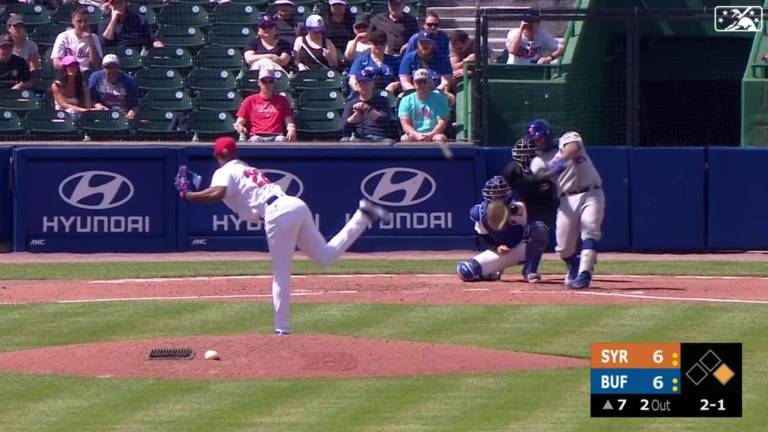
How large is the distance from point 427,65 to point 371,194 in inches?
79.0

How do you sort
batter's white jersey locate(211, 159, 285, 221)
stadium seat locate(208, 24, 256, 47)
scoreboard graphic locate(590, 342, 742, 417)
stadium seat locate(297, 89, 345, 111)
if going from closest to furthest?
scoreboard graphic locate(590, 342, 742, 417), batter's white jersey locate(211, 159, 285, 221), stadium seat locate(297, 89, 345, 111), stadium seat locate(208, 24, 256, 47)

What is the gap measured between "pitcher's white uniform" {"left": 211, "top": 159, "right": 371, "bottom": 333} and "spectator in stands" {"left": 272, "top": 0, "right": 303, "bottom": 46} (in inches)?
379

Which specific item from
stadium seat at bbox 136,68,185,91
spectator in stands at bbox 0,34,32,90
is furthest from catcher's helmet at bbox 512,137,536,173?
spectator in stands at bbox 0,34,32,90

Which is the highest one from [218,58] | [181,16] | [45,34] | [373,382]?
[181,16]

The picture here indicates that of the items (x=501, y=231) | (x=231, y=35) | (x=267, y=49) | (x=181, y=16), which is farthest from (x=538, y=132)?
(x=181, y=16)

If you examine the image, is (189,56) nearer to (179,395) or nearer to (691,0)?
(691,0)

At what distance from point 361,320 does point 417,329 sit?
0.71 meters

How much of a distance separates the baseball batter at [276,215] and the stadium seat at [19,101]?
29.7ft

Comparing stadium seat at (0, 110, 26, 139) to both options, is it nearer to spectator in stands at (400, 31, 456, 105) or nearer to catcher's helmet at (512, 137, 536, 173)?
spectator in stands at (400, 31, 456, 105)

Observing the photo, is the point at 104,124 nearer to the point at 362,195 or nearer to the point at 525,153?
the point at 362,195

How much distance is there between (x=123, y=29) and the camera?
22312mm

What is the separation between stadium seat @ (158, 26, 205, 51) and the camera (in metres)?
22.7

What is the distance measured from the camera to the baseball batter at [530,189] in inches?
656

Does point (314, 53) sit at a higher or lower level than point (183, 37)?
lower
